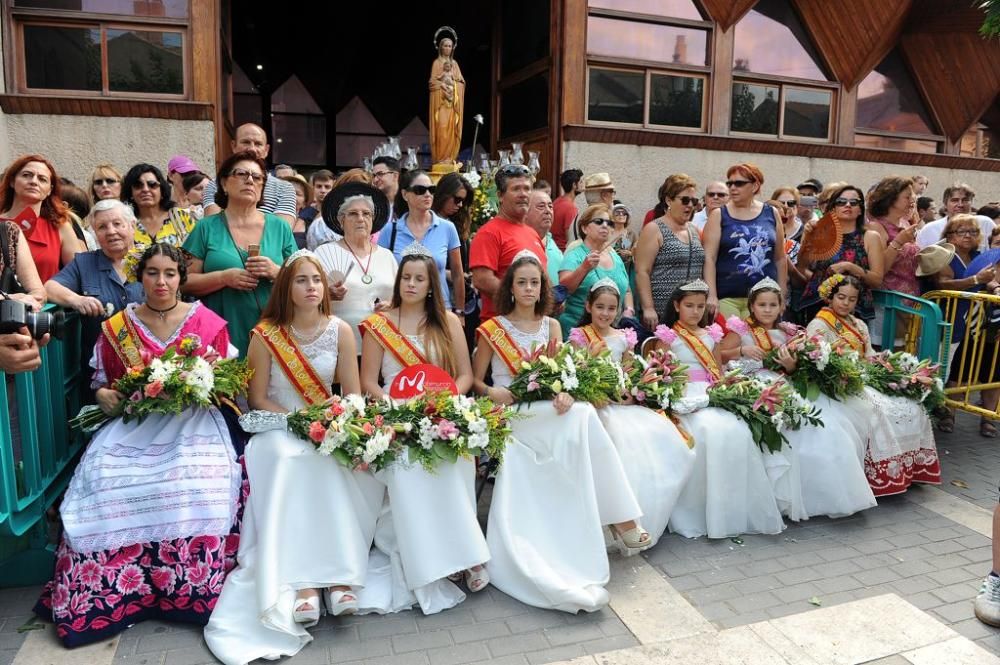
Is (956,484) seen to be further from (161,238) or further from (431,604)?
(161,238)

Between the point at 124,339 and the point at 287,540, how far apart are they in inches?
53.3

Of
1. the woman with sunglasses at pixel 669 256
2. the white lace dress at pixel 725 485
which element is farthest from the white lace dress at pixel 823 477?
the woman with sunglasses at pixel 669 256

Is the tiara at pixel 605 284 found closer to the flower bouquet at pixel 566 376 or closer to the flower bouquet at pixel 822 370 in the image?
the flower bouquet at pixel 566 376

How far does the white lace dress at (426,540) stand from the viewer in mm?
3301

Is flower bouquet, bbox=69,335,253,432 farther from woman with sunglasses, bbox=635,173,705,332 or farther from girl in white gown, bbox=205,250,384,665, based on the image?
woman with sunglasses, bbox=635,173,705,332

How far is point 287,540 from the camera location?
3.22 meters

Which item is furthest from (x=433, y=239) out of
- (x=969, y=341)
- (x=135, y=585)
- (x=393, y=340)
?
(x=969, y=341)

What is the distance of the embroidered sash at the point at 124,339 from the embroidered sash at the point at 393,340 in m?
1.15

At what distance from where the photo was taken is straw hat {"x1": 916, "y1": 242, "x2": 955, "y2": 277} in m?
5.60

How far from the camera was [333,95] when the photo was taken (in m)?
17.8

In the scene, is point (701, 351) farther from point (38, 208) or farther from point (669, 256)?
point (38, 208)

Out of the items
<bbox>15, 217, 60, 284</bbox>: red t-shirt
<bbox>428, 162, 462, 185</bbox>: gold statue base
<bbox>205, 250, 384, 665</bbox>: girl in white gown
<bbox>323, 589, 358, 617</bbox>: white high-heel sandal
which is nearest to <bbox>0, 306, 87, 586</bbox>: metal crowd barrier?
<bbox>15, 217, 60, 284</bbox>: red t-shirt

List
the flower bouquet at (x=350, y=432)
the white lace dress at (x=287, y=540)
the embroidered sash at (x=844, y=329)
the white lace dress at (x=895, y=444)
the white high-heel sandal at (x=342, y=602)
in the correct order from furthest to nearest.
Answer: the embroidered sash at (x=844, y=329), the white lace dress at (x=895, y=444), the flower bouquet at (x=350, y=432), the white high-heel sandal at (x=342, y=602), the white lace dress at (x=287, y=540)

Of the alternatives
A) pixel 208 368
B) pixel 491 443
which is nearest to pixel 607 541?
pixel 491 443
